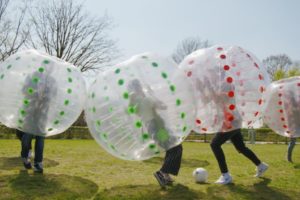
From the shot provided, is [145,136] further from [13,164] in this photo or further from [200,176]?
[13,164]

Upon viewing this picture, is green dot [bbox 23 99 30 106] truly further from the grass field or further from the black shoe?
the black shoe

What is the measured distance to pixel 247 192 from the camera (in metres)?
4.98

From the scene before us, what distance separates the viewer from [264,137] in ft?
87.9

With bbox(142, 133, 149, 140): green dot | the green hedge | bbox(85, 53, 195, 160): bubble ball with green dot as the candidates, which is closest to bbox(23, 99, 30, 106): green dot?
bbox(85, 53, 195, 160): bubble ball with green dot

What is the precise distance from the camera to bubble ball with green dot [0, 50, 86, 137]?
5.30 m

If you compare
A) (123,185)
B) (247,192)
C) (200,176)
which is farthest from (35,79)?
(247,192)

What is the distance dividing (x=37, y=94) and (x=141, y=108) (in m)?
1.82

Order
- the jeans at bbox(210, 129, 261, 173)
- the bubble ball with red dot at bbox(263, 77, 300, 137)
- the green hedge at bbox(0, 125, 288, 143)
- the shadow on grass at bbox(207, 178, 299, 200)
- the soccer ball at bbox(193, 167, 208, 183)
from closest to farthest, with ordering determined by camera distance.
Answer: the shadow on grass at bbox(207, 178, 299, 200), the jeans at bbox(210, 129, 261, 173), the soccer ball at bbox(193, 167, 208, 183), the bubble ball with red dot at bbox(263, 77, 300, 137), the green hedge at bbox(0, 125, 288, 143)

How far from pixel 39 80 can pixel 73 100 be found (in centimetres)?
62

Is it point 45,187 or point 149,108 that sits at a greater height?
point 149,108

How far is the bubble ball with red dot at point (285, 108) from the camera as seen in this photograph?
6410 mm

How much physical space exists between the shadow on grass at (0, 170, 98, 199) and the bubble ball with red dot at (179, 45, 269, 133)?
196 centimetres

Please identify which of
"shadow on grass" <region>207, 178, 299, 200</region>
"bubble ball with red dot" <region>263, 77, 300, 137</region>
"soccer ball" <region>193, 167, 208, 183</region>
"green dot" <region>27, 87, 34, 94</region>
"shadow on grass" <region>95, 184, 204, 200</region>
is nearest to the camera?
"shadow on grass" <region>95, 184, 204, 200</region>

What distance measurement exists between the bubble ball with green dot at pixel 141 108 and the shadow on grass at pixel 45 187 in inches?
33.2
